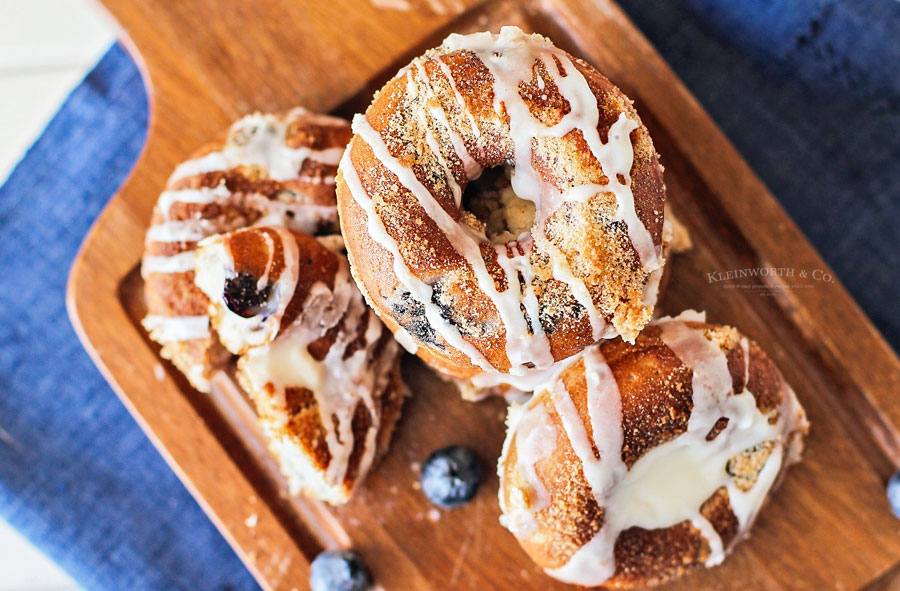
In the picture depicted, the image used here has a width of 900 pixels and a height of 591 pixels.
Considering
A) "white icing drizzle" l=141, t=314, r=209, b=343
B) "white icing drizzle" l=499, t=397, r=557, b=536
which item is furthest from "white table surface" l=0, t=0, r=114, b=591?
"white icing drizzle" l=499, t=397, r=557, b=536

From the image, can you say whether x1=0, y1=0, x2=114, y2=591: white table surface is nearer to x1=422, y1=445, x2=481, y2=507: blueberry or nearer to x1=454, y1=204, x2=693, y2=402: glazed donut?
x1=422, y1=445, x2=481, y2=507: blueberry

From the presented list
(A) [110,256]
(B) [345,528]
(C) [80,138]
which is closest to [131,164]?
(C) [80,138]

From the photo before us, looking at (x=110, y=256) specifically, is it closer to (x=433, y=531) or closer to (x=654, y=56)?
(x=433, y=531)

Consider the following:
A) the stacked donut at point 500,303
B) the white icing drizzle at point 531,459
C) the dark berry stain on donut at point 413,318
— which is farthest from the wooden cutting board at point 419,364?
the dark berry stain on donut at point 413,318

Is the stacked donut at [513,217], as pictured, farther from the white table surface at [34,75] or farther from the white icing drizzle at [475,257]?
the white table surface at [34,75]

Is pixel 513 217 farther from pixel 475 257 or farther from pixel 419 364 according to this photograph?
pixel 419 364

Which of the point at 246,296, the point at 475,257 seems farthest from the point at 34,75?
the point at 475,257
